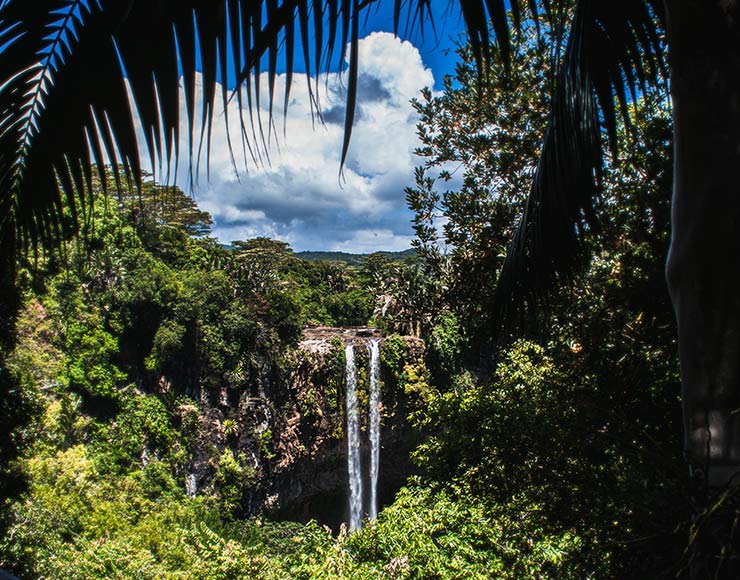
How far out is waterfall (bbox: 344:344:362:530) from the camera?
1888 cm

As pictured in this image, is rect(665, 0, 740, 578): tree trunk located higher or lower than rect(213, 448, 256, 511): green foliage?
higher

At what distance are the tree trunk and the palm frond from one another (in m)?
0.72

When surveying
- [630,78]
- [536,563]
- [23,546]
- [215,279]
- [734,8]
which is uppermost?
[215,279]

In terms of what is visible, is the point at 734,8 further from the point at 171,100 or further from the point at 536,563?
the point at 536,563

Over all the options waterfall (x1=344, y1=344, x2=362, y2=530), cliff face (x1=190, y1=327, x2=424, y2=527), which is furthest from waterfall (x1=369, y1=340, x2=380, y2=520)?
waterfall (x1=344, y1=344, x2=362, y2=530)

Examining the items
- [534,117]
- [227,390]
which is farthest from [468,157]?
[227,390]

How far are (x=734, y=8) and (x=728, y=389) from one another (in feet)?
2.81

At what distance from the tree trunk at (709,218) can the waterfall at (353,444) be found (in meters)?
17.7

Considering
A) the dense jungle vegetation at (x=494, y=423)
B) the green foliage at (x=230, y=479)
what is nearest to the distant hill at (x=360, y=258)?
the dense jungle vegetation at (x=494, y=423)

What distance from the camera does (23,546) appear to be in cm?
711

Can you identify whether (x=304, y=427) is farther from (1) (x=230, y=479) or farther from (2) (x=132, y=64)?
(2) (x=132, y=64)

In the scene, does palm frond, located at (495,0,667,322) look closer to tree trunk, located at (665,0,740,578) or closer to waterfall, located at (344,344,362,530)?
tree trunk, located at (665,0,740,578)

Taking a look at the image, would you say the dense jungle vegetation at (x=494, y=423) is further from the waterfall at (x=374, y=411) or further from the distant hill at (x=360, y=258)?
the waterfall at (x=374, y=411)

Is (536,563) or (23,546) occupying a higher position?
(536,563)
